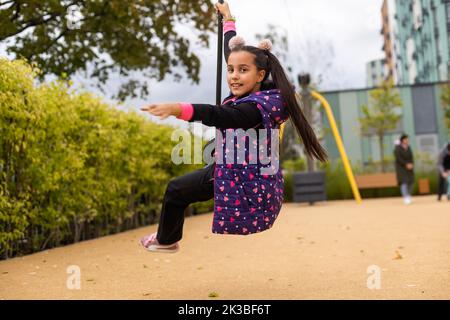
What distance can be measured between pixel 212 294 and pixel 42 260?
3.33 m

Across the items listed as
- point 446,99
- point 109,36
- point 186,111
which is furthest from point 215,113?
point 446,99

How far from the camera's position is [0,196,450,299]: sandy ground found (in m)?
4.81

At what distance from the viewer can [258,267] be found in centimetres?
621

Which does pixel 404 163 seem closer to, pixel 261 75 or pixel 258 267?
pixel 258 267

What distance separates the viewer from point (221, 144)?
3.54 m

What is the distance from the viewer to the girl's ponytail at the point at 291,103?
366cm

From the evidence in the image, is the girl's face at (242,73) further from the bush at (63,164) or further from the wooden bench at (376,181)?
the wooden bench at (376,181)

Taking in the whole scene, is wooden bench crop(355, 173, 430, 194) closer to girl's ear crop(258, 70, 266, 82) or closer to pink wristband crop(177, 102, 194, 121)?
girl's ear crop(258, 70, 266, 82)

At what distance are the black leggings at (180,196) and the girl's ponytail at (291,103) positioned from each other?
600 mm

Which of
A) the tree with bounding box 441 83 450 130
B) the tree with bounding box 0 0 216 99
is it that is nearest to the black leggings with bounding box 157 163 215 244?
the tree with bounding box 0 0 216 99

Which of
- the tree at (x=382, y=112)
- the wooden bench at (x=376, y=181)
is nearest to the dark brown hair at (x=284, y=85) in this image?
the wooden bench at (x=376, y=181)

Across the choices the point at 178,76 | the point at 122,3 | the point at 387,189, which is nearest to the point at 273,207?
the point at 122,3

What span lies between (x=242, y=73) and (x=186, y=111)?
0.77 metres

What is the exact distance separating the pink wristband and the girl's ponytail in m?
0.79
